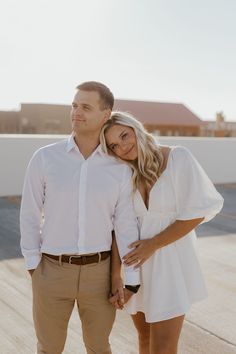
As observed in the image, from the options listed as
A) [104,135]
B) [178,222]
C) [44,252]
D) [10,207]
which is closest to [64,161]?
[104,135]

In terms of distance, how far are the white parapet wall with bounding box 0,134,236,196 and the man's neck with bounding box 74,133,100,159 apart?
9.49m

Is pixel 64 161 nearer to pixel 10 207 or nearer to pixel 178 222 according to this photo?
pixel 178 222

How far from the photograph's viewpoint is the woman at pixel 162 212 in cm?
260

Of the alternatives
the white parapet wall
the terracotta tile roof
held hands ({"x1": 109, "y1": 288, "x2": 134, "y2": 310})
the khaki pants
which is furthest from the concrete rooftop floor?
the terracotta tile roof

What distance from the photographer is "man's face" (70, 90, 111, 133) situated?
2490 millimetres

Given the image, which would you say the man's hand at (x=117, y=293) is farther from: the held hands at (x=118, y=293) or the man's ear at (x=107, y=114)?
the man's ear at (x=107, y=114)

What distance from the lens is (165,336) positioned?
2.61 metres

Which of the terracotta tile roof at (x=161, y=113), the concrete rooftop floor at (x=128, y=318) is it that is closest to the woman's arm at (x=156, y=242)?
the concrete rooftop floor at (x=128, y=318)

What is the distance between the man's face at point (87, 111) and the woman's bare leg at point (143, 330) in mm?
1186

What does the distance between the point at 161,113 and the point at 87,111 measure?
137ft

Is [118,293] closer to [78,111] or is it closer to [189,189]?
[189,189]

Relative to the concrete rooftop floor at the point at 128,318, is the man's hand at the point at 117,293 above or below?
above

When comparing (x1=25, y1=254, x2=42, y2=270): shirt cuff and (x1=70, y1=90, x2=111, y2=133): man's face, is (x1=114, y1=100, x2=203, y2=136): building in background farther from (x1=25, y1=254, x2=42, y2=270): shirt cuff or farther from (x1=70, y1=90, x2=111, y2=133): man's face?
(x1=25, y1=254, x2=42, y2=270): shirt cuff

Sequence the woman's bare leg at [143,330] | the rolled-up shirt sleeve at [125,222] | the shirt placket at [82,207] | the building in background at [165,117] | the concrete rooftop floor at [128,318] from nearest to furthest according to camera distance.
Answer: the shirt placket at [82,207] → the rolled-up shirt sleeve at [125,222] → the woman's bare leg at [143,330] → the concrete rooftop floor at [128,318] → the building in background at [165,117]
